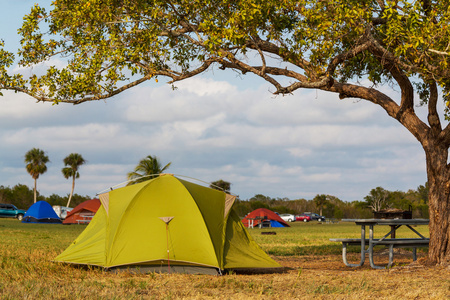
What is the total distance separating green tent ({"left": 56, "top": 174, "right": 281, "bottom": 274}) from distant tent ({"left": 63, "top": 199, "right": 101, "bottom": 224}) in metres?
31.9

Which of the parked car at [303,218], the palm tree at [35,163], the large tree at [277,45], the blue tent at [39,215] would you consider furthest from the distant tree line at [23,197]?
the large tree at [277,45]

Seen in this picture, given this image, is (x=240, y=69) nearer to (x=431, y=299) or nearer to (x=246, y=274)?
(x=246, y=274)

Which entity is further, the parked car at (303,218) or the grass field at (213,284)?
the parked car at (303,218)

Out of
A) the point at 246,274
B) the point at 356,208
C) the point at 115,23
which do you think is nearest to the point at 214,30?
the point at 115,23

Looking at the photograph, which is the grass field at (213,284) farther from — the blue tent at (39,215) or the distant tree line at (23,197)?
the distant tree line at (23,197)

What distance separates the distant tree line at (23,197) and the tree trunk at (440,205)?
5358 cm

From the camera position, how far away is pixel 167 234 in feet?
36.0

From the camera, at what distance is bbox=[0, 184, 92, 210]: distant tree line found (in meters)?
59.5

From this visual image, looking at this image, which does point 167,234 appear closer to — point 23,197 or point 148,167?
point 148,167

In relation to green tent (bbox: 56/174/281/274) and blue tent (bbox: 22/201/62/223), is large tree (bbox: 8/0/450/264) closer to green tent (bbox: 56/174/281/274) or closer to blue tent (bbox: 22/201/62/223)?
green tent (bbox: 56/174/281/274)

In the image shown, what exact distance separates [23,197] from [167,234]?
54191 millimetres

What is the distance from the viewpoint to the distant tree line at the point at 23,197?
2343 inches

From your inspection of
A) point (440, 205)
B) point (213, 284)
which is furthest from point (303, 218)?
point (213, 284)

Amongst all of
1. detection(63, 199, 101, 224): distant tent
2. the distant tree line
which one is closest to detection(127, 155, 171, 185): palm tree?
detection(63, 199, 101, 224): distant tent
